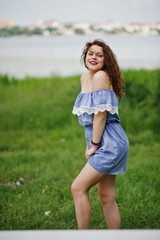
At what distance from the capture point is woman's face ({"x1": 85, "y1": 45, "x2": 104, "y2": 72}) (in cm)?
220

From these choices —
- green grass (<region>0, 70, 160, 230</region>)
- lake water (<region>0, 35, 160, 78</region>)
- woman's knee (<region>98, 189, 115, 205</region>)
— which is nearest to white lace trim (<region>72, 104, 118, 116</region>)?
woman's knee (<region>98, 189, 115, 205</region>)

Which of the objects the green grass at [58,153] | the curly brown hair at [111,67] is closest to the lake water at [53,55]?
the green grass at [58,153]

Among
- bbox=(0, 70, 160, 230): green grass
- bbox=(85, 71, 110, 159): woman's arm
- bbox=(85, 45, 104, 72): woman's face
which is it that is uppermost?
bbox=(85, 45, 104, 72): woman's face

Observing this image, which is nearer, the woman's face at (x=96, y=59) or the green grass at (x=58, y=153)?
the woman's face at (x=96, y=59)

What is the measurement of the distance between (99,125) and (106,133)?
0.35 feet

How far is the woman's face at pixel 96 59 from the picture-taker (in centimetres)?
220

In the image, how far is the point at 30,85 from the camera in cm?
809

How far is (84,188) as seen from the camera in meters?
2.13

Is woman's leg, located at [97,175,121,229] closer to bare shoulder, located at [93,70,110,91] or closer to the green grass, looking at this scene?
the green grass
